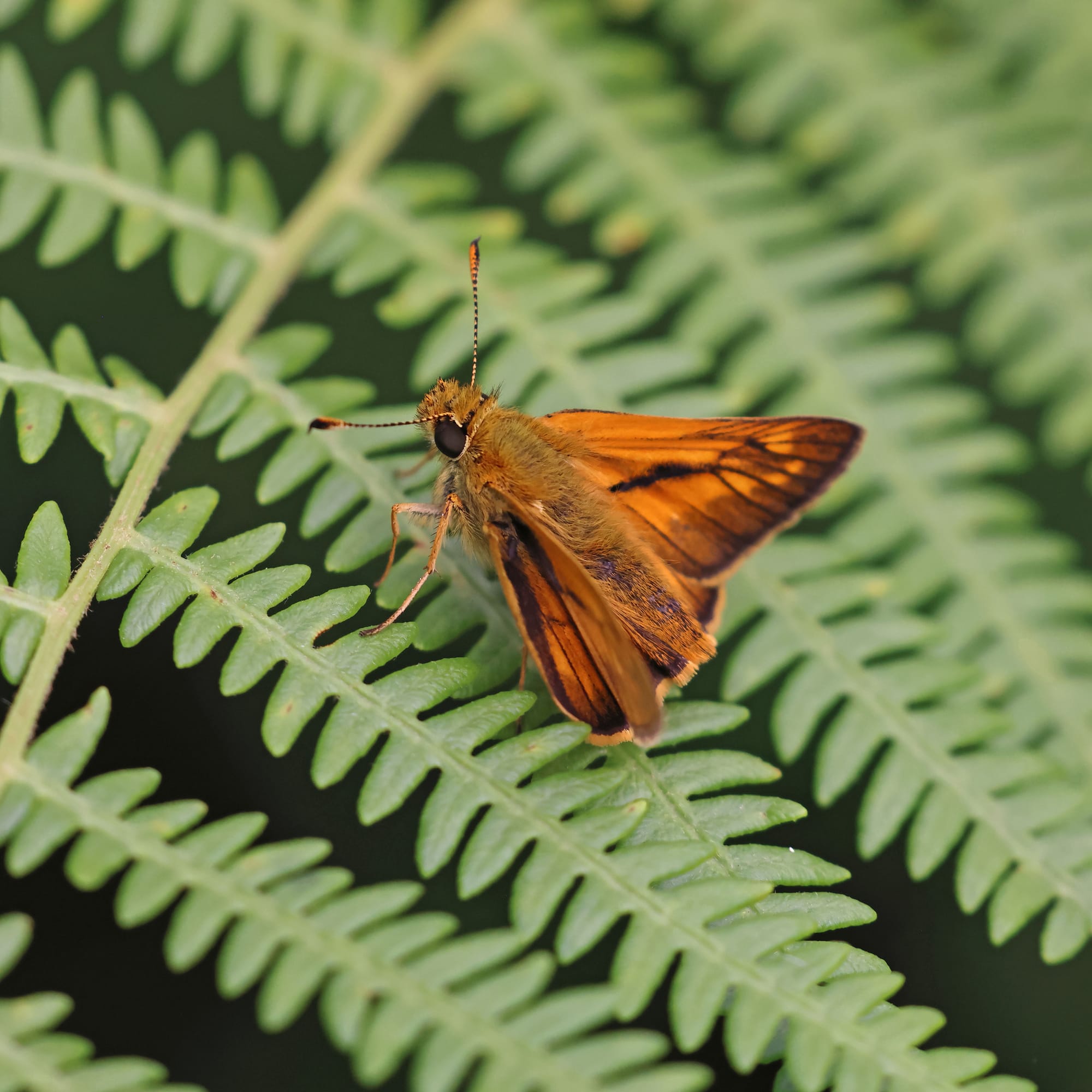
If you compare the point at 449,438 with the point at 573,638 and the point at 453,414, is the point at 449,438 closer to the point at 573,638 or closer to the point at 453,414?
the point at 453,414

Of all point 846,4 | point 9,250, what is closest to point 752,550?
point 846,4

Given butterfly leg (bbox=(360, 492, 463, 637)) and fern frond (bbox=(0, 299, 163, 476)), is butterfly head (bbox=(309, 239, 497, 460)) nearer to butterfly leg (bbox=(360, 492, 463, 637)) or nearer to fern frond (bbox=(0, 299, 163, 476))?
butterfly leg (bbox=(360, 492, 463, 637))

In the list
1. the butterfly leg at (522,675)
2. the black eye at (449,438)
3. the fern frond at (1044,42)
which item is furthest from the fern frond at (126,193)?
the fern frond at (1044,42)

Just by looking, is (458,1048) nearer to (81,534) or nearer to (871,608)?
(81,534)

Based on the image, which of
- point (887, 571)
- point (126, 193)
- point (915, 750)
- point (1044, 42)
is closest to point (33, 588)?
point (126, 193)

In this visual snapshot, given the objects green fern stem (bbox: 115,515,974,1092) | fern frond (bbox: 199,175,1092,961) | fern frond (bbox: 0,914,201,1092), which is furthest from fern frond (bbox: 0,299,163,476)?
fern frond (bbox: 0,914,201,1092)

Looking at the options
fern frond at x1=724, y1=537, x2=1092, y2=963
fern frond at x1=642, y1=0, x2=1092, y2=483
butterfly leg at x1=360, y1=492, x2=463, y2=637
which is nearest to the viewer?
fern frond at x1=724, y1=537, x2=1092, y2=963
